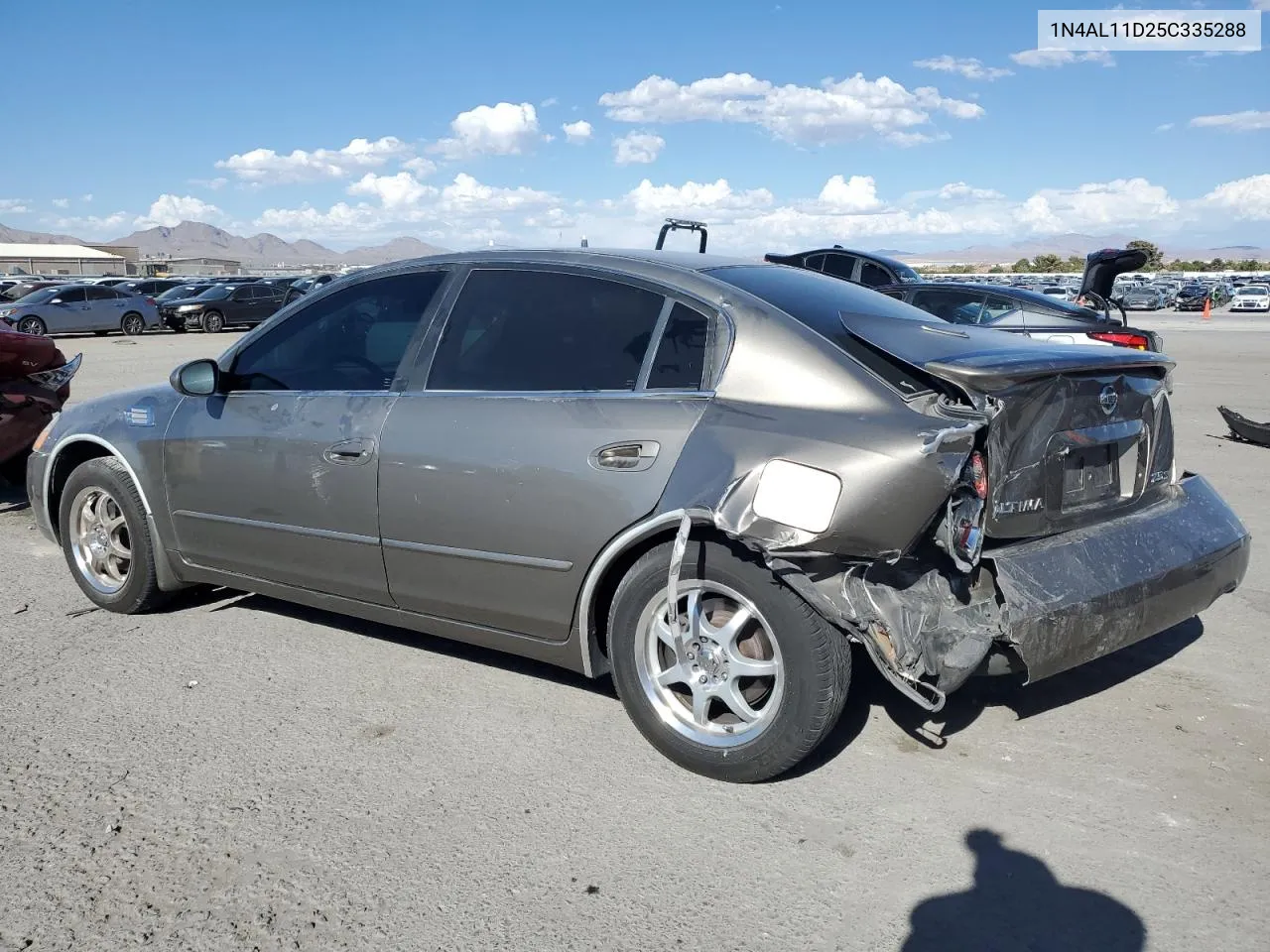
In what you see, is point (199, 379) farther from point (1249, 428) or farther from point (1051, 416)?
point (1249, 428)

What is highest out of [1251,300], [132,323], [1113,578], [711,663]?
[132,323]

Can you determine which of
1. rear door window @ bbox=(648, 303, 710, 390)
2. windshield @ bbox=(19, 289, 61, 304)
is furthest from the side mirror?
windshield @ bbox=(19, 289, 61, 304)

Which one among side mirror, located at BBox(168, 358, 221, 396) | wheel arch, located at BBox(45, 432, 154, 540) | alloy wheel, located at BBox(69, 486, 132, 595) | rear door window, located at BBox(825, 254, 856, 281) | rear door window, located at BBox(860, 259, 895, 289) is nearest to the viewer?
side mirror, located at BBox(168, 358, 221, 396)

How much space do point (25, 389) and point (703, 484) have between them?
19.6 feet

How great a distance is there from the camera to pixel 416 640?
4.56 metres

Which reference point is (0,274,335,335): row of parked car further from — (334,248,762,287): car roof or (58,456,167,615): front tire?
(334,248,762,287): car roof

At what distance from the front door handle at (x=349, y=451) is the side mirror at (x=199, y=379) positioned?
0.75 m

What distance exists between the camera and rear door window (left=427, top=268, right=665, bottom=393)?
3.53m

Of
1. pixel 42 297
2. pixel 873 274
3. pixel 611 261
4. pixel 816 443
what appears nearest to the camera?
pixel 816 443

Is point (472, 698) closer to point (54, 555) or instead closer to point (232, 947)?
point (232, 947)

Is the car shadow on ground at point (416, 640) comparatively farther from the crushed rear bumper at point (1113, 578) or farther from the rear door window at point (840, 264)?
the rear door window at point (840, 264)

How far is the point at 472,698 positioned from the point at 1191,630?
3197 millimetres

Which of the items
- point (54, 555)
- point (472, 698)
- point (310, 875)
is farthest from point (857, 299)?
point (54, 555)

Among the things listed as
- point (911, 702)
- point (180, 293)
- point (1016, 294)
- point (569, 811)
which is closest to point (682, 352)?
point (569, 811)
